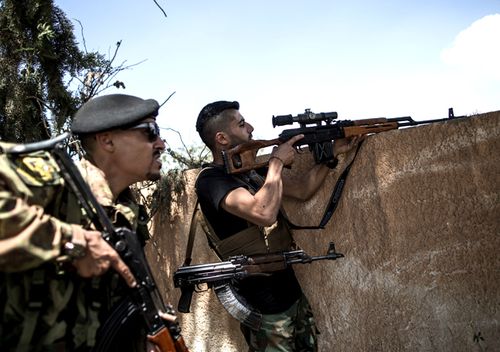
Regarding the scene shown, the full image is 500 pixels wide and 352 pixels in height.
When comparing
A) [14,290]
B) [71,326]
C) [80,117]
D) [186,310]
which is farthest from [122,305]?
[186,310]

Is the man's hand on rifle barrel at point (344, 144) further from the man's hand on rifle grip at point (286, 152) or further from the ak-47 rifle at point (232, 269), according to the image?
the ak-47 rifle at point (232, 269)

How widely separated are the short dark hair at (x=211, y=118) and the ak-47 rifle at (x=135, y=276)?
1618 mm

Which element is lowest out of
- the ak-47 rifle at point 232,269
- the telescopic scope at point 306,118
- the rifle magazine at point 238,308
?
the rifle magazine at point 238,308

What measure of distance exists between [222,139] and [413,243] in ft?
5.07

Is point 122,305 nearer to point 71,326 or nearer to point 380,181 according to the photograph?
point 71,326

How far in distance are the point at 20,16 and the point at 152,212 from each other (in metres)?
2.13

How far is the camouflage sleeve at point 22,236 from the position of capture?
1521 mm

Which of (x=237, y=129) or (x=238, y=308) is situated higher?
(x=237, y=129)

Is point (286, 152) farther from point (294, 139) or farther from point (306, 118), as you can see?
point (306, 118)

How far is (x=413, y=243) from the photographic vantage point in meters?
3.21

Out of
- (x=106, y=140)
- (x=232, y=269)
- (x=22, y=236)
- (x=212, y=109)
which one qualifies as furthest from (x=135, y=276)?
(x=212, y=109)

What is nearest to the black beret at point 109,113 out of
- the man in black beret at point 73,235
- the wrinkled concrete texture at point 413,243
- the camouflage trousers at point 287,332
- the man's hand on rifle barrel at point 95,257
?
the man in black beret at point 73,235

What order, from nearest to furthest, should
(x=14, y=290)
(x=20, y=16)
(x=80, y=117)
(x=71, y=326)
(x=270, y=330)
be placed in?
(x=14, y=290)
(x=71, y=326)
(x=80, y=117)
(x=270, y=330)
(x=20, y=16)

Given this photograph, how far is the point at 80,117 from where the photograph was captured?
82.0 inches
